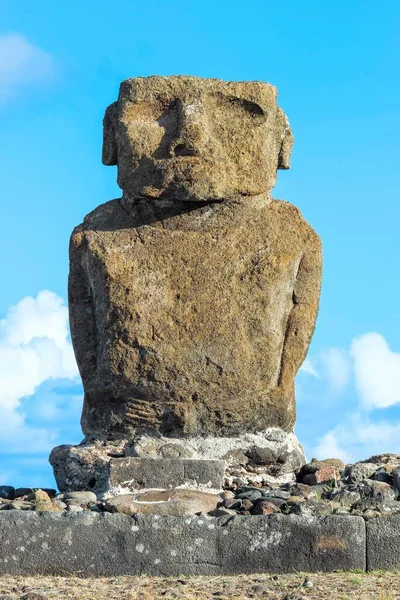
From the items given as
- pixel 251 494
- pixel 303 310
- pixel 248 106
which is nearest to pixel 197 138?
pixel 248 106

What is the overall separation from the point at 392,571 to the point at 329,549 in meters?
0.48

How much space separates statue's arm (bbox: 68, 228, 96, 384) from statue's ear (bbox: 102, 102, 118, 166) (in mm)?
746

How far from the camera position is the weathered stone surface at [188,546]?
8984 millimetres

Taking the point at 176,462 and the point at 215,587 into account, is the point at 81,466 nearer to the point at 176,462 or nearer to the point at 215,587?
the point at 176,462

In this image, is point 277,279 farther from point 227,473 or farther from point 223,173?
point 227,473

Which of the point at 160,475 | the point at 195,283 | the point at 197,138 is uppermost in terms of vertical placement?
the point at 197,138

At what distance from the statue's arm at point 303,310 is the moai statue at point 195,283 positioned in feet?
0.04

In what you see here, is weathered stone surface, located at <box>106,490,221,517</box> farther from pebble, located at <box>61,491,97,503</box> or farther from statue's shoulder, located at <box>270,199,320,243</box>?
statue's shoulder, located at <box>270,199,320,243</box>

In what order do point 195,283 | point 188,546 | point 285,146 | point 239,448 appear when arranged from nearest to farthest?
point 188,546
point 239,448
point 195,283
point 285,146

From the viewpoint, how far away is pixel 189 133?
11.0 meters

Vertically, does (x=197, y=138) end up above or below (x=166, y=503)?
above

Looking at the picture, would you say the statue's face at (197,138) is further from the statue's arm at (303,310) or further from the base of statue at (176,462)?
the base of statue at (176,462)

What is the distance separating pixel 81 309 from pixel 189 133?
193 cm

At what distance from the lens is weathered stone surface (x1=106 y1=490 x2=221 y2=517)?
30.6ft
